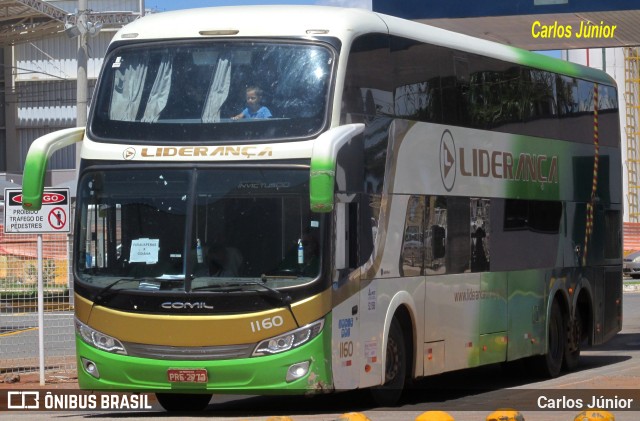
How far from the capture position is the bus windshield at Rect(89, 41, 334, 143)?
12.7 metres

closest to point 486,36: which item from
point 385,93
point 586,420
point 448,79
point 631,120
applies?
point 448,79

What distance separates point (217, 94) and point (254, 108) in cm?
41

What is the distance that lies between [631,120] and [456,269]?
48.3 meters

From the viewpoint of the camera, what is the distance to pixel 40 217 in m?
17.2

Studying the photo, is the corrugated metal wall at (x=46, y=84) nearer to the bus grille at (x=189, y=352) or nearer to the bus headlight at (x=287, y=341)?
the bus grille at (x=189, y=352)

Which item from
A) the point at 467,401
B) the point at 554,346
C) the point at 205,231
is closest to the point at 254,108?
the point at 205,231

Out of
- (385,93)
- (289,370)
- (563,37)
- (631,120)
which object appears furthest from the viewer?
(631,120)

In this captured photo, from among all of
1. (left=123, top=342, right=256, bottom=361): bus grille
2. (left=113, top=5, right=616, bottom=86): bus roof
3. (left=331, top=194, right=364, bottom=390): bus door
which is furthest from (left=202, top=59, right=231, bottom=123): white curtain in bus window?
(left=123, top=342, right=256, bottom=361): bus grille

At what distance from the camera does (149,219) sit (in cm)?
1268

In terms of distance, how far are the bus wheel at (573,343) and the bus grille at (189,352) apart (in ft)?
25.5

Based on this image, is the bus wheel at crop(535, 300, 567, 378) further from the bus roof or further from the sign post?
the sign post

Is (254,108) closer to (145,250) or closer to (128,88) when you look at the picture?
(128,88)

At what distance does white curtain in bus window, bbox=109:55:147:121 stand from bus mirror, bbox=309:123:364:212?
1955 mm

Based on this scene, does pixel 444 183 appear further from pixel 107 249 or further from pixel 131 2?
pixel 131 2
